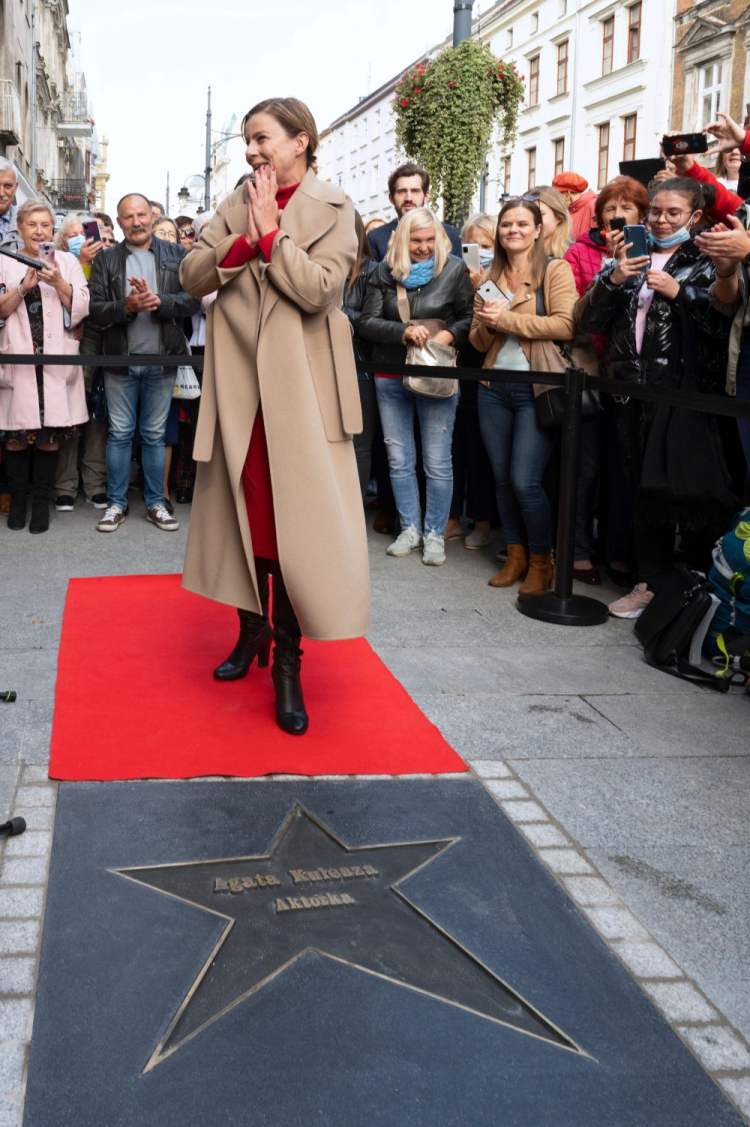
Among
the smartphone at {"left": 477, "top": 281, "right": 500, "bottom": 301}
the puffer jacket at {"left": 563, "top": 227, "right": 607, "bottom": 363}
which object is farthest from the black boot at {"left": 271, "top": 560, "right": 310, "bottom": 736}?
the puffer jacket at {"left": 563, "top": 227, "right": 607, "bottom": 363}

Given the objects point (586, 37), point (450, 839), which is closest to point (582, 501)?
point (450, 839)

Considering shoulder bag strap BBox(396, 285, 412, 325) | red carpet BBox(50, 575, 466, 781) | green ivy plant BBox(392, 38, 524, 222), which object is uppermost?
green ivy plant BBox(392, 38, 524, 222)

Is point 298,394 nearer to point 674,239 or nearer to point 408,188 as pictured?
point 674,239

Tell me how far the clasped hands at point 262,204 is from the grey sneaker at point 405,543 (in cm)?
349

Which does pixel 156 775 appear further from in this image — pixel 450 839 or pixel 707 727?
pixel 707 727

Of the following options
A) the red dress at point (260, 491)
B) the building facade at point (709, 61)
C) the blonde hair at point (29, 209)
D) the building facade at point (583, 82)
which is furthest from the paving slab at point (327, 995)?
the building facade at point (709, 61)

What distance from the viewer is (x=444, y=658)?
5.20 metres

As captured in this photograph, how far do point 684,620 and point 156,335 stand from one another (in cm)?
432

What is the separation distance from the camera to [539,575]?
6.41 meters

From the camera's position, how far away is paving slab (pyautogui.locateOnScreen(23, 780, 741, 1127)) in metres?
2.20

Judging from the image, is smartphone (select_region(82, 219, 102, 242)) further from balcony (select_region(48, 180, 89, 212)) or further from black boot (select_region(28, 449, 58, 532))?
balcony (select_region(48, 180, 89, 212))

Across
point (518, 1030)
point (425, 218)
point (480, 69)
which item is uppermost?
point (480, 69)

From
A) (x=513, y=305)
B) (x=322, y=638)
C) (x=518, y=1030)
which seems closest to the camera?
(x=518, y=1030)

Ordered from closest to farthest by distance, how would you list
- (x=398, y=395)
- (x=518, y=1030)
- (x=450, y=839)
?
(x=518, y=1030)
(x=450, y=839)
(x=398, y=395)
